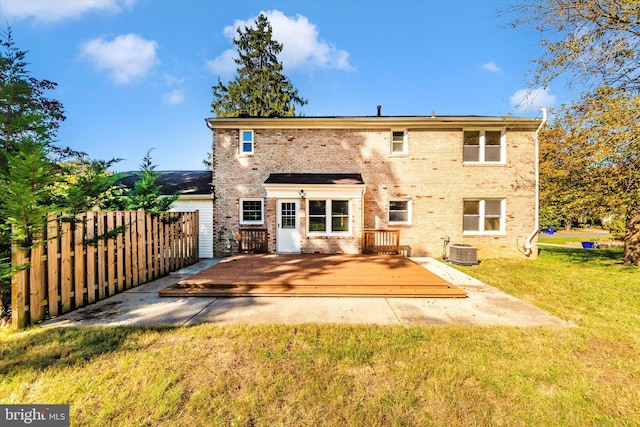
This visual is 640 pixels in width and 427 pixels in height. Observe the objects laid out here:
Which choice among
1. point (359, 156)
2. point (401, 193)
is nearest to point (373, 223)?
point (401, 193)

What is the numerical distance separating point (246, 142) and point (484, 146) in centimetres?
1076

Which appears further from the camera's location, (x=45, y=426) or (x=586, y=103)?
(x=586, y=103)

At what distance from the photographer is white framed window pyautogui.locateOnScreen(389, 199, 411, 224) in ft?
34.9

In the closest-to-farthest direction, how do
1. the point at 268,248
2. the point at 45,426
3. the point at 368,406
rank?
the point at 45,426 → the point at 368,406 → the point at 268,248

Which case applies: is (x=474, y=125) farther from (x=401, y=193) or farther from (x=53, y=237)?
(x=53, y=237)

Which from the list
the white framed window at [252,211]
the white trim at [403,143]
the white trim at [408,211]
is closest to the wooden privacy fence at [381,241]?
the white trim at [408,211]

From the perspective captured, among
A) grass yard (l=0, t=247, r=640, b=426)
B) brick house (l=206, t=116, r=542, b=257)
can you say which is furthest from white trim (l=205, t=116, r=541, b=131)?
grass yard (l=0, t=247, r=640, b=426)

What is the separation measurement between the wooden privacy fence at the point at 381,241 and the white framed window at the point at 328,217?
3.01 feet

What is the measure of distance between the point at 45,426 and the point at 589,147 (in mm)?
12543

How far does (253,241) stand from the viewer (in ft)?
33.6

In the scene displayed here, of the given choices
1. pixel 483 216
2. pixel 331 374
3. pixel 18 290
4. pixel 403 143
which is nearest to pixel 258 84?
pixel 403 143

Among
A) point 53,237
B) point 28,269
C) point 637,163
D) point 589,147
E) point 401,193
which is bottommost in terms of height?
point 28,269

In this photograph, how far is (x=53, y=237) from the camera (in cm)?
415

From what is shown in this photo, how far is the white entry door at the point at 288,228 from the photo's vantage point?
401 inches
